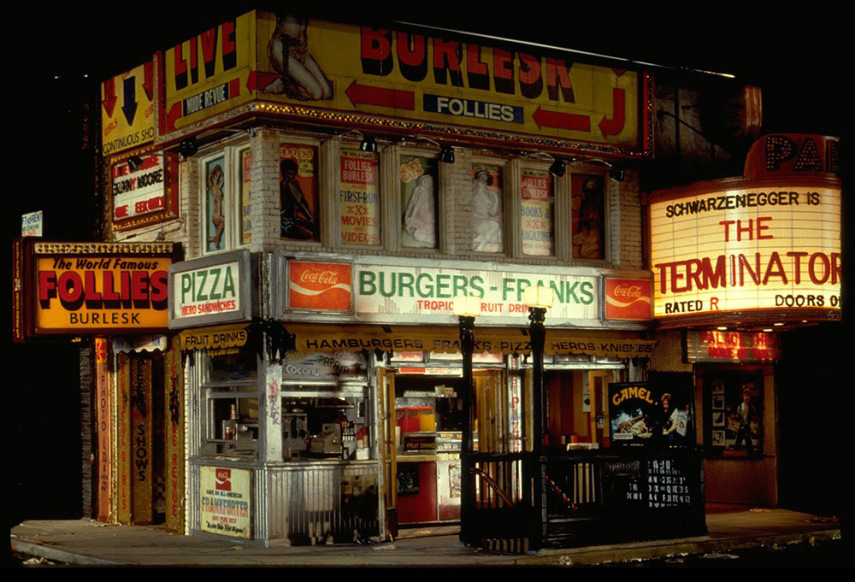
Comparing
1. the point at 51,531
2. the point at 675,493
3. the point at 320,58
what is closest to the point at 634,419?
the point at 675,493

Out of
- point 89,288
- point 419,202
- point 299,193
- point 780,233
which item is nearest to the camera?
point 299,193

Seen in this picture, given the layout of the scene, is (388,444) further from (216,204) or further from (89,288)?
(89,288)

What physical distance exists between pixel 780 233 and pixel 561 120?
3930mm

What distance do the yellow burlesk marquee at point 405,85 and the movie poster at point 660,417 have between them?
→ 4.55 meters

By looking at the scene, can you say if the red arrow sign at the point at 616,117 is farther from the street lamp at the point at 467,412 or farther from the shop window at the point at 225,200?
the shop window at the point at 225,200

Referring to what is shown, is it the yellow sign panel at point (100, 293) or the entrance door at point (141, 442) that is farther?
the entrance door at point (141, 442)

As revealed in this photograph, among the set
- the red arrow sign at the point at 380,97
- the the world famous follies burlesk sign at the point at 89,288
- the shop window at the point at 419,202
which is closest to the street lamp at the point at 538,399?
the shop window at the point at 419,202

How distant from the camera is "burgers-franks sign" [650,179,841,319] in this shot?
1877 centimetres

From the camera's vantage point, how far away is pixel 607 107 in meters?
19.9

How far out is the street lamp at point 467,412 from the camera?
52.0 feet

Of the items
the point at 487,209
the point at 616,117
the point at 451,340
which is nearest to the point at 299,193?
the point at 451,340

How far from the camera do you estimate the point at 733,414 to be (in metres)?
22.5

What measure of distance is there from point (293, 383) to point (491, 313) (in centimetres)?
352

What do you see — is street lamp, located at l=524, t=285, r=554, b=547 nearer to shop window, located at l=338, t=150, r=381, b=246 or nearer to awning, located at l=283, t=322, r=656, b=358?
awning, located at l=283, t=322, r=656, b=358
